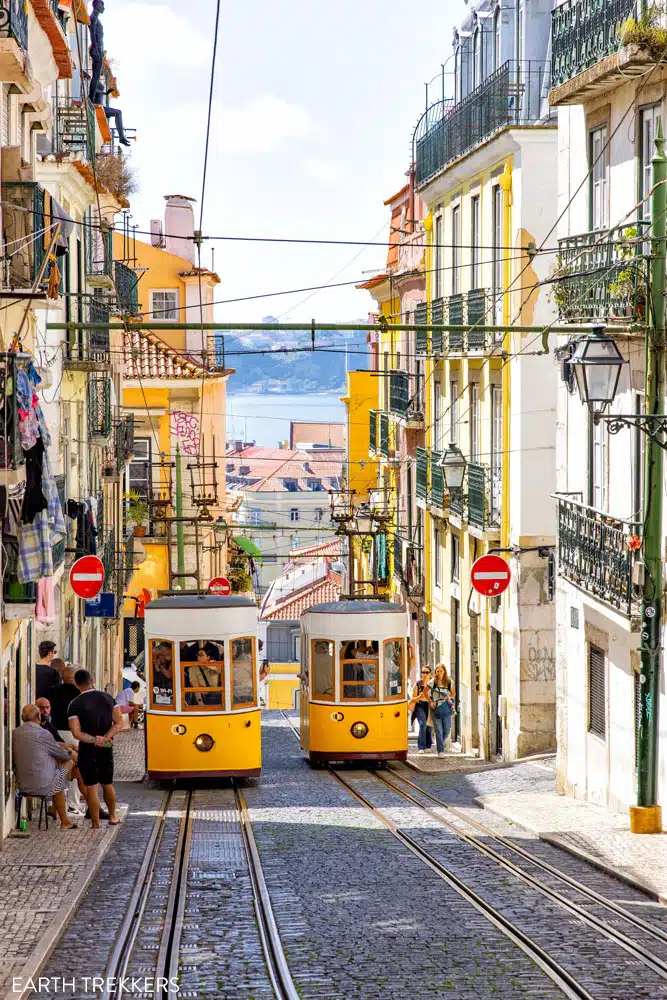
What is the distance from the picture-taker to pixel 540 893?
37.1 feet

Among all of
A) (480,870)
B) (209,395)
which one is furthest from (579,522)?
(209,395)

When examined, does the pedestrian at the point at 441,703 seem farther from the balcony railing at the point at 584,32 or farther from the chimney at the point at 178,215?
the chimney at the point at 178,215

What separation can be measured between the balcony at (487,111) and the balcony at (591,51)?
21.2 feet

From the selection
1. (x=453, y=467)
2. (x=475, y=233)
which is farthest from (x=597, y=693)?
(x=475, y=233)

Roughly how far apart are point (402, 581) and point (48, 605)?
1651 centimetres

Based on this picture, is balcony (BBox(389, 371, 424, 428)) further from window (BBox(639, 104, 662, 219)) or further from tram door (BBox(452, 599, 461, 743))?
window (BBox(639, 104, 662, 219))

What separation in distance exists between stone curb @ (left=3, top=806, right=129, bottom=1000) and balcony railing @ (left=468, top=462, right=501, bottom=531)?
13054 mm

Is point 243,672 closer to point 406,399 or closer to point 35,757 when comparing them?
point 35,757

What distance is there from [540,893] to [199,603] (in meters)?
8.21

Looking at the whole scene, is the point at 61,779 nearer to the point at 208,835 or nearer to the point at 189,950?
the point at 208,835

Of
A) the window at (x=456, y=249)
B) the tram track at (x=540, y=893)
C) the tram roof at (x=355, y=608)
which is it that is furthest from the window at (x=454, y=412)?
the tram track at (x=540, y=893)

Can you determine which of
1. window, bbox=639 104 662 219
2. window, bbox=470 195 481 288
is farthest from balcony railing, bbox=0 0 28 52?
window, bbox=470 195 481 288

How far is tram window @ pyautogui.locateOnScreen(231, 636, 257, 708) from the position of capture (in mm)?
18797

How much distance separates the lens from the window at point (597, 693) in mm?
17641
